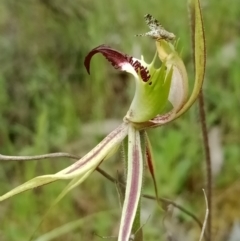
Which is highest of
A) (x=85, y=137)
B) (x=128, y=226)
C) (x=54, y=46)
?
(x=54, y=46)

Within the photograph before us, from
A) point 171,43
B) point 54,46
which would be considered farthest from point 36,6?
point 171,43

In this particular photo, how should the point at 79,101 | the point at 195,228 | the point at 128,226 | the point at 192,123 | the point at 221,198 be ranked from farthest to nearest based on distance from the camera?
the point at 79,101 < the point at 192,123 < the point at 221,198 < the point at 195,228 < the point at 128,226

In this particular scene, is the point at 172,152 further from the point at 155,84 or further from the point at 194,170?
the point at 155,84

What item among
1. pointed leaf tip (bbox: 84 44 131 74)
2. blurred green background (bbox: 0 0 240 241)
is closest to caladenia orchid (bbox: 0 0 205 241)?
pointed leaf tip (bbox: 84 44 131 74)

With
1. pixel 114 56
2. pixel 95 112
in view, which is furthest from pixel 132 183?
pixel 95 112

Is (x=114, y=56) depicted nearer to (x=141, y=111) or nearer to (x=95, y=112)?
(x=141, y=111)

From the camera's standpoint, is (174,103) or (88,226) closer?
(174,103)
